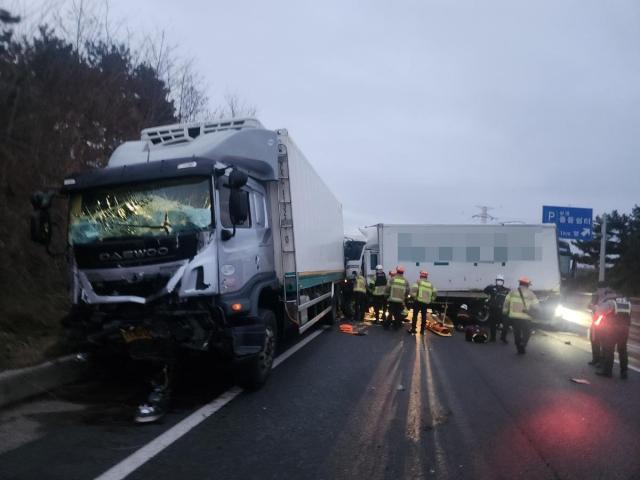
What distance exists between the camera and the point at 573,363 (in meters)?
9.09

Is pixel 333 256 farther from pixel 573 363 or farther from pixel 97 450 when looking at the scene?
pixel 97 450

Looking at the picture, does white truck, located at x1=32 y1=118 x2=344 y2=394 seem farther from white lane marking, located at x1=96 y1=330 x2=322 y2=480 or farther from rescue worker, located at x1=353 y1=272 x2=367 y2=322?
rescue worker, located at x1=353 y1=272 x2=367 y2=322

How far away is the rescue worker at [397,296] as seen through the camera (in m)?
13.0

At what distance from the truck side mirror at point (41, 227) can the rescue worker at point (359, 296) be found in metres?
10.4

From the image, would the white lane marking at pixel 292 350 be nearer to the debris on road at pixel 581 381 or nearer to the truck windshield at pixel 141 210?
the truck windshield at pixel 141 210

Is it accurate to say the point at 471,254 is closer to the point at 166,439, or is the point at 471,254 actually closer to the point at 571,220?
the point at 166,439

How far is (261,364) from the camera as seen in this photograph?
6312 mm

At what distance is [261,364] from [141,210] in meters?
2.25

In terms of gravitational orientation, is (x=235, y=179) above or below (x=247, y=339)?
above

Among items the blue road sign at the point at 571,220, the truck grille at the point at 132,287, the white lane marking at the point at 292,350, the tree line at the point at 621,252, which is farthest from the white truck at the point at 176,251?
the tree line at the point at 621,252

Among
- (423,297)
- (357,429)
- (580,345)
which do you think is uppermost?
(423,297)

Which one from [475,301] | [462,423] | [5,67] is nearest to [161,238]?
[462,423]

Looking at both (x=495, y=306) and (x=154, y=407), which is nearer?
(x=154, y=407)

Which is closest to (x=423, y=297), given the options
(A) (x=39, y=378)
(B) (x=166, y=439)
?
(A) (x=39, y=378)
